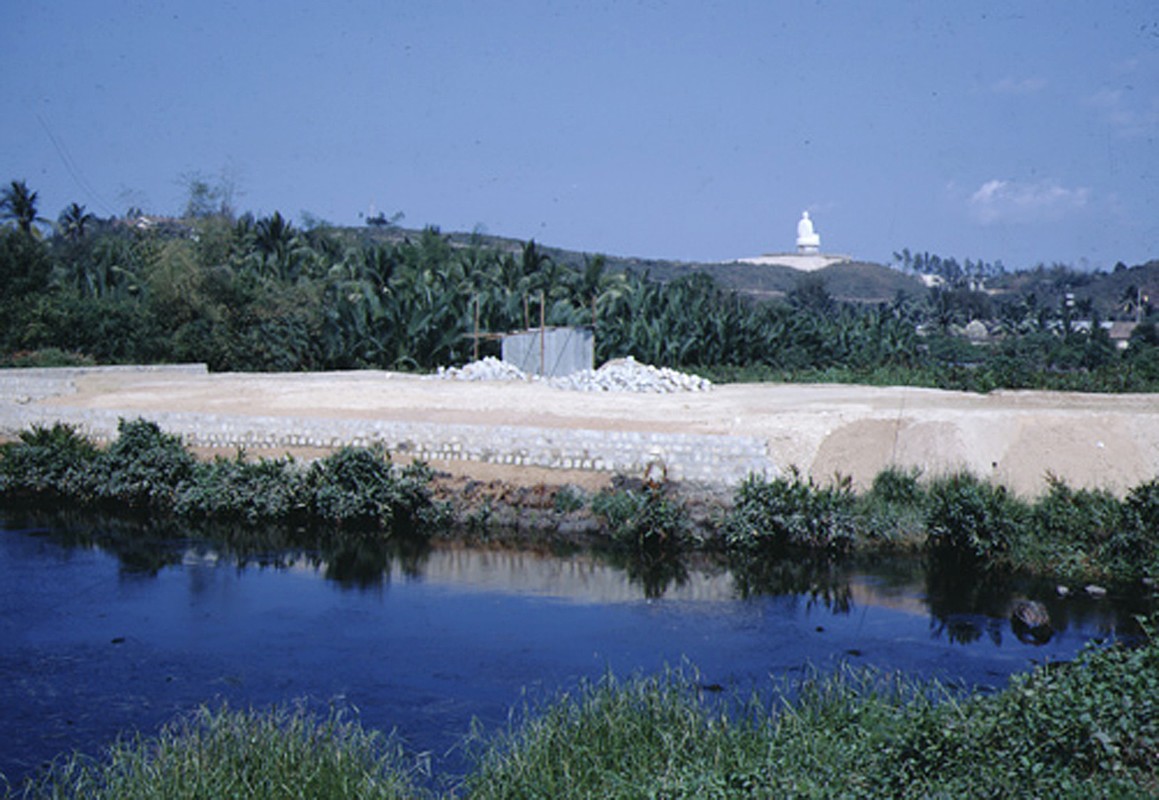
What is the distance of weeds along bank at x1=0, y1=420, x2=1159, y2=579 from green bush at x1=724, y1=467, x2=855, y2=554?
0.6 inches

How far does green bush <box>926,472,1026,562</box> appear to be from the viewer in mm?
14109

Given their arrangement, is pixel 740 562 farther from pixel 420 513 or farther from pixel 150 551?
pixel 150 551

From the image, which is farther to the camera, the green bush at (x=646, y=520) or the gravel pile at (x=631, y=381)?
the gravel pile at (x=631, y=381)

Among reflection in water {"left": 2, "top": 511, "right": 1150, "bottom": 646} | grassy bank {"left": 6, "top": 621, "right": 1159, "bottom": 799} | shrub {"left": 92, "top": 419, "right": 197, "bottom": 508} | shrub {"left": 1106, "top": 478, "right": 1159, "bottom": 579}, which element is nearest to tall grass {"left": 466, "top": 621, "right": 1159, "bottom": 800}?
grassy bank {"left": 6, "top": 621, "right": 1159, "bottom": 799}

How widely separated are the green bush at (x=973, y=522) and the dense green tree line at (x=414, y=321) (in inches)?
542

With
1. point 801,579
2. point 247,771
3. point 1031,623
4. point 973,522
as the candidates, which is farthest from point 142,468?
point 1031,623

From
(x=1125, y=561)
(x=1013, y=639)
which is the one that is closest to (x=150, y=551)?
(x=1013, y=639)

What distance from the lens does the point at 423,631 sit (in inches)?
472

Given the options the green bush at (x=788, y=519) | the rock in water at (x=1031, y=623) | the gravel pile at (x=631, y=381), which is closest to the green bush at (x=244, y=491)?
the green bush at (x=788, y=519)

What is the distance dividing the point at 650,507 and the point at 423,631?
4437 millimetres

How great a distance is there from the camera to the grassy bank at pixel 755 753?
6.21 metres

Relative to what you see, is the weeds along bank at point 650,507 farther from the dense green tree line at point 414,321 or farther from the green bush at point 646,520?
the dense green tree line at point 414,321

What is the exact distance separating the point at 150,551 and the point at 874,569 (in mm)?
9084

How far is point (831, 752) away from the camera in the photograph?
693 cm
